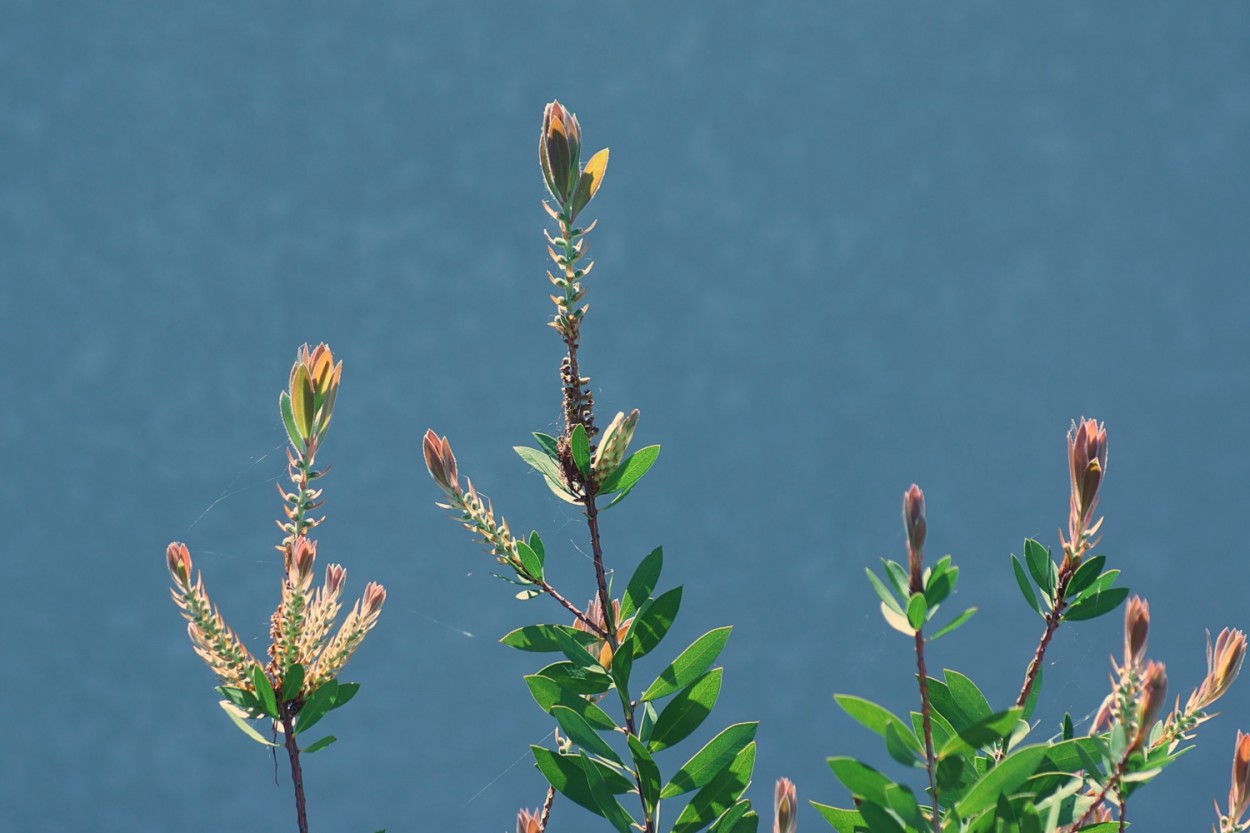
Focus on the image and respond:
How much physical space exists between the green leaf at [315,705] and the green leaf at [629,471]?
3.4 inches

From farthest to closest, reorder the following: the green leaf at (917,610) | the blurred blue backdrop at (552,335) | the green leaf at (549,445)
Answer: the blurred blue backdrop at (552,335), the green leaf at (549,445), the green leaf at (917,610)

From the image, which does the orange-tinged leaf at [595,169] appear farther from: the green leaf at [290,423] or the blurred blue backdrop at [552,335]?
the blurred blue backdrop at [552,335]

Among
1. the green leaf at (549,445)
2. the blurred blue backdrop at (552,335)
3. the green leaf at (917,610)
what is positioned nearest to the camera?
the green leaf at (917,610)

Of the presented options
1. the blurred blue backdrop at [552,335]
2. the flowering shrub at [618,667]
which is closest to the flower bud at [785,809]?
the flowering shrub at [618,667]

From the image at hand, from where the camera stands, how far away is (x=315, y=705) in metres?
0.34

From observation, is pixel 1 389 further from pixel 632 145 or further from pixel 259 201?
pixel 632 145

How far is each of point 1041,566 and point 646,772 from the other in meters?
0.12

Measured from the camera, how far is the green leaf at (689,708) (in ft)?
1.20

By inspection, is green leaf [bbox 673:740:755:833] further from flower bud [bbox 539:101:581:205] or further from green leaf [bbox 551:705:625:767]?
flower bud [bbox 539:101:581:205]

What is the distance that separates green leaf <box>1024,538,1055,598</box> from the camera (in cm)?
37

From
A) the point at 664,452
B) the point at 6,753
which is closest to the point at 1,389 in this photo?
the point at 6,753

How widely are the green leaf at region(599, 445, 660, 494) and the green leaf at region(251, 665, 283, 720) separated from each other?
0.10 metres

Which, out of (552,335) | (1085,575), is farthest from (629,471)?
(552,335)

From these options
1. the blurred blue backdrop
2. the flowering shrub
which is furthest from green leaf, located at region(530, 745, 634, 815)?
the blurred blue backdrop
